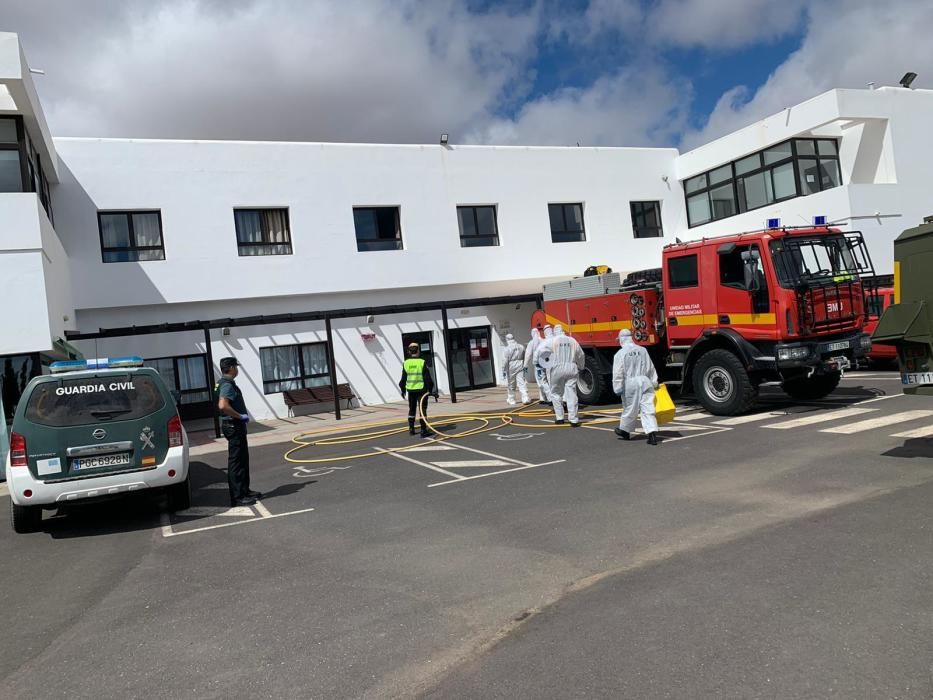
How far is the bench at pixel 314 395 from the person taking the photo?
802 inches

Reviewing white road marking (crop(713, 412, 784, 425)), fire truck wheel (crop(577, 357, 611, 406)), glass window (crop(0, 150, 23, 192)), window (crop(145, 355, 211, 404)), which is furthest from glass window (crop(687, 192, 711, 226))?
glass window (crop(0, 150, 23, 192))

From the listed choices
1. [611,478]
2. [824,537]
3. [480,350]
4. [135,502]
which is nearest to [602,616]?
[824,537]

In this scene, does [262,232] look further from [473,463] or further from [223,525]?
[223,525]

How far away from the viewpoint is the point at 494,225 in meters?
23.2

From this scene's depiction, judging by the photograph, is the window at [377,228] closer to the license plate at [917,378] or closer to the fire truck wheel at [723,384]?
the fire truck wheel at [723,384]

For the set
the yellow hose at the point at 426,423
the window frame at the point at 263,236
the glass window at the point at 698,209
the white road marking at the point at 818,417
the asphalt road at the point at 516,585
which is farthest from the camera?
the glass window at the point at 698,209

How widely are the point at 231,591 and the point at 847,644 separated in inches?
166

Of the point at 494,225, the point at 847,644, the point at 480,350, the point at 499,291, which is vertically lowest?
the point at 847,644

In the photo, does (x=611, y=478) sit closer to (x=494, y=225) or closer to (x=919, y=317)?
(x=919, y=317)

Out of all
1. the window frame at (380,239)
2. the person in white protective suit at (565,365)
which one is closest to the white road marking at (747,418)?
the person in white protective suit at (565,365)

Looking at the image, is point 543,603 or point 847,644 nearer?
point 847,644

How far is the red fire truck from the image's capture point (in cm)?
1170

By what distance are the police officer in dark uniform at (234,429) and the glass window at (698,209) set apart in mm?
20225

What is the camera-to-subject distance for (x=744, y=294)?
12.1m
